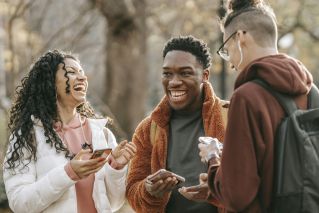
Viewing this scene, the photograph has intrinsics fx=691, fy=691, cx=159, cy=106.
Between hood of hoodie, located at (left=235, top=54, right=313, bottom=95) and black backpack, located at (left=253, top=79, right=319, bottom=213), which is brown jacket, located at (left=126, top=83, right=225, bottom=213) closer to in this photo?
hood of hoodie, located at (left=235, top=54, right=313, bottom=95)

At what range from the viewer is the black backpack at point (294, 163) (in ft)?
11.6

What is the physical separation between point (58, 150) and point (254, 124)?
154 cm

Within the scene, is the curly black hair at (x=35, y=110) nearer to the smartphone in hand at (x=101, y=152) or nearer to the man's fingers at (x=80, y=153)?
the man's fingers at (x=80, y=153)

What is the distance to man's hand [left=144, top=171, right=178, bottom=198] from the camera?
436cm

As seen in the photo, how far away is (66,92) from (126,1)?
896 centimetres

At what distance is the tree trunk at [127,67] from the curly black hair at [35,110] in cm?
892

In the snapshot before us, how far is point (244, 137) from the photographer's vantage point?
351 cm

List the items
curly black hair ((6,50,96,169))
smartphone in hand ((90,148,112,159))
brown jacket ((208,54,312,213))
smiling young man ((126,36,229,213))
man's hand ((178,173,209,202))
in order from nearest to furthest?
brown jacket ((208,54,312,213)) < man's hand ((178,173,209,202)) < smartphone in hand ((90,148,112,159)) < curly black hair ((6,50,96,169)) < smiling young man ((126,36,229,213))

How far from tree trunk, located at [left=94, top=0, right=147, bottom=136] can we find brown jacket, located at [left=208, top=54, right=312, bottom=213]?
1023cm

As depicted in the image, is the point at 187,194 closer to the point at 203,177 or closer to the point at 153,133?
the point at 203,177

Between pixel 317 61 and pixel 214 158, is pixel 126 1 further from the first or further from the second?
pixel 317 61

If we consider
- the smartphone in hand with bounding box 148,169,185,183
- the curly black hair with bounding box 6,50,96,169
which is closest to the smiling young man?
the smartphone in hand with bounding box 148,169,185,183

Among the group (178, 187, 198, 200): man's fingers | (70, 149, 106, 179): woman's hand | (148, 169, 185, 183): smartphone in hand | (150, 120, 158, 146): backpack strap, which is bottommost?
(178, 187, 198, 200): man's fingers

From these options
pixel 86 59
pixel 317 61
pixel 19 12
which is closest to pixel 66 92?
pixel 19 12
